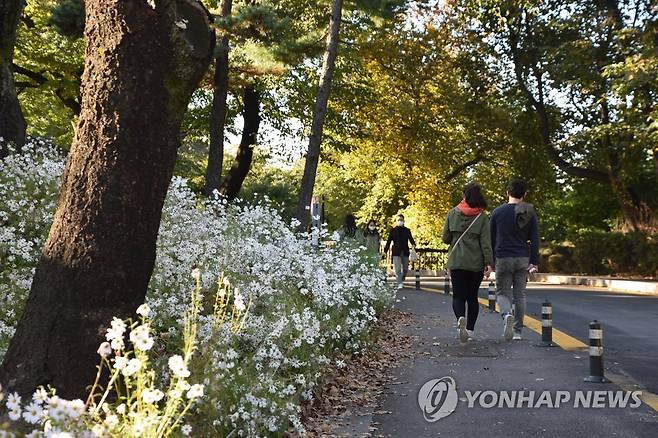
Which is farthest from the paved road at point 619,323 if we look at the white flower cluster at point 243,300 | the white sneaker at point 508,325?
the white flower cluster at point 243,300

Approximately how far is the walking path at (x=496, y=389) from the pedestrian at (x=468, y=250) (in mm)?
604

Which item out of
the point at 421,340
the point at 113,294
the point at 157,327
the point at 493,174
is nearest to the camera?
the point at 113,294

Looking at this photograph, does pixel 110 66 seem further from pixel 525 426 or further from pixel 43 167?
pixel 43 167

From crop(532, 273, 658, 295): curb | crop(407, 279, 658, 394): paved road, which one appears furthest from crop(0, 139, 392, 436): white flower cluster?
crop(532, 273, 658, 295): curb

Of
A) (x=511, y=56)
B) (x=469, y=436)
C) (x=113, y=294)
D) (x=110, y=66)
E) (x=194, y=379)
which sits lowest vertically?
(x=469, y=436)

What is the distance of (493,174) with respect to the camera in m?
43.8

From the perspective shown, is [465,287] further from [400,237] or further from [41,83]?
[41,83]

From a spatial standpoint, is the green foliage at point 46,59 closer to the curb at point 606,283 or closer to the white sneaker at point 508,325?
the curb at point 606,283

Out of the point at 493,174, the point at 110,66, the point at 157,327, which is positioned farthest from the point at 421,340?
the point at 493,174

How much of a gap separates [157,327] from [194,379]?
199 centimetres

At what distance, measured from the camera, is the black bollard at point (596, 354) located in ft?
24.7

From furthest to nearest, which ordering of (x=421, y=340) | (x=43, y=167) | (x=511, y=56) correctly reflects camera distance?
(x=511, y=56)
(x=421, y=340)
(x=43, y=167)

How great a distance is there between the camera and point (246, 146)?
31.3 metres

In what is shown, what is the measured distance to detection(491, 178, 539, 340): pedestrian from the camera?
10.2m
